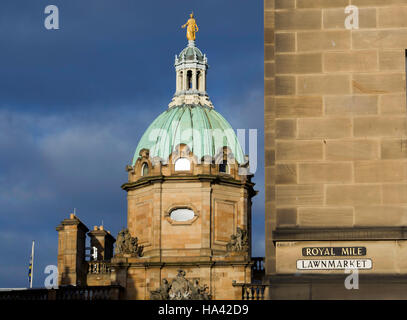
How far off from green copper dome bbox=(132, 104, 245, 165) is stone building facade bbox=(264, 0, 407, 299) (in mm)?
55356

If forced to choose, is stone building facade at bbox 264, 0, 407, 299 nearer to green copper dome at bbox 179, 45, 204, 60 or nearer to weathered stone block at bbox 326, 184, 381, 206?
weathered stone block at bbox 326, 184, 381, 206

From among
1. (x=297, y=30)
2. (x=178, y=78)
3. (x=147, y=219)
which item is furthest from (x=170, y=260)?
(x=297, y=30)

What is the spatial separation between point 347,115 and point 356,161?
2.62 ft

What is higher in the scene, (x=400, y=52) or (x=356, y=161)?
(x=400, y=52)

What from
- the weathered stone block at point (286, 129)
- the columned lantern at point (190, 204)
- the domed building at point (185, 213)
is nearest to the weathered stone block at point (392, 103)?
the weathered stone block at point (286, 129)

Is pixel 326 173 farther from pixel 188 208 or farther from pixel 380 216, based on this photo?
pixel 188 208

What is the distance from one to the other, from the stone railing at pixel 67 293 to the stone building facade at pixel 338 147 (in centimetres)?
2707

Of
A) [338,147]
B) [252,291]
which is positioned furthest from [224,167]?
[338,147]

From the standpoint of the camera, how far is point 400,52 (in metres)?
17.9

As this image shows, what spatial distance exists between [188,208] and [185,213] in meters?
0.61

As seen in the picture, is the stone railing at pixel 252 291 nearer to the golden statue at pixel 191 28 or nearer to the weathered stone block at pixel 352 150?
the golden statue at pixel 191 28

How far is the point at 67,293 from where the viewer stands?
52531 mm
